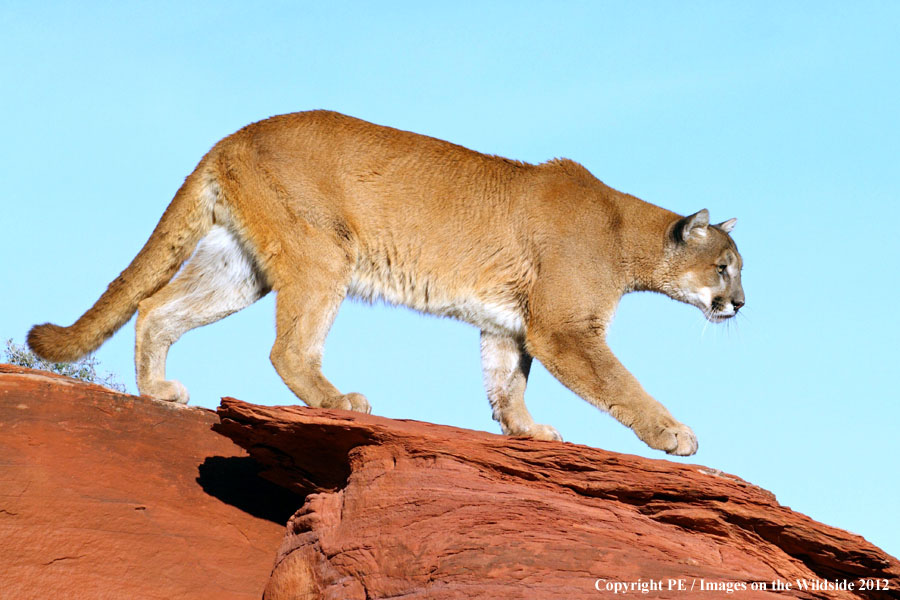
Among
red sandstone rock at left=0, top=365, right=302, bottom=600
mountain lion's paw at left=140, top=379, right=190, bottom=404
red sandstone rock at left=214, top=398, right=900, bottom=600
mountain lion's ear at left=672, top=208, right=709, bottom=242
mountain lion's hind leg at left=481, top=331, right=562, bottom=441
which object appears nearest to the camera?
red sandstone rock at left=214, top=398, right=900, bottom=600

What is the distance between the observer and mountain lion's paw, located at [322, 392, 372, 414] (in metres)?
6.41

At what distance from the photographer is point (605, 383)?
23.0ft

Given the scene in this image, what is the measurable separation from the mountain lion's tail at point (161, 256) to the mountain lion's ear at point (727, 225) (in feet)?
14.5

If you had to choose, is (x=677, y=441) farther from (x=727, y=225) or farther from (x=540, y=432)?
(x=727, y=225)

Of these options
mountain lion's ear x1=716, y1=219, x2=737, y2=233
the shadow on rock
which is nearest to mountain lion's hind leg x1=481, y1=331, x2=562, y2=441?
the shadow on rock

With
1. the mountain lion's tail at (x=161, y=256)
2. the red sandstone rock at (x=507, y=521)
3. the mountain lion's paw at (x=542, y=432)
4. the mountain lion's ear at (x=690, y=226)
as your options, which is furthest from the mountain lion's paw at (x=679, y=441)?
the mountain lion's tail at (x=161, y=256)

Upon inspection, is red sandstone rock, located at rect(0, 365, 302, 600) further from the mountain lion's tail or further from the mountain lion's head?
the mountain lion's head

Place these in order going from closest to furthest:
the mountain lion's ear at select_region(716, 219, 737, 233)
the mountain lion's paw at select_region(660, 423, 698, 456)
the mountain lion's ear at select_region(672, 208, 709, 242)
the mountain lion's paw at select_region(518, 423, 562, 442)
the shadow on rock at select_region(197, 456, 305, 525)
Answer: the shadow on rock at select_region(197, 456, 305, 525) → the mountain lion's paw at select_region(660, 423, 698, 456) → the mountain lion's paw at select_region(518, 423, 562, 442) → the mountain lion's ear at select_region(672, 208, 709, 242) → the mountain lion's ear at select_region(716, 219, 737, 233)

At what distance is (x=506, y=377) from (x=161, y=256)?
289cm

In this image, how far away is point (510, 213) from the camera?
25.5 feet

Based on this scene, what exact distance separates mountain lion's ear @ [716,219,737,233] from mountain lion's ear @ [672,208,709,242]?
471 millimetres

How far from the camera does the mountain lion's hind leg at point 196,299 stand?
6.98 meters

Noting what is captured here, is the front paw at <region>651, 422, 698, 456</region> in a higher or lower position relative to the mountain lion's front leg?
lower

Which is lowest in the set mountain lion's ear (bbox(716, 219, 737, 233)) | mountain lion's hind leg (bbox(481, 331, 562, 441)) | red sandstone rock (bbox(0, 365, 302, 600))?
red sandstone rock (bbox(0, 365, 302, 600))
